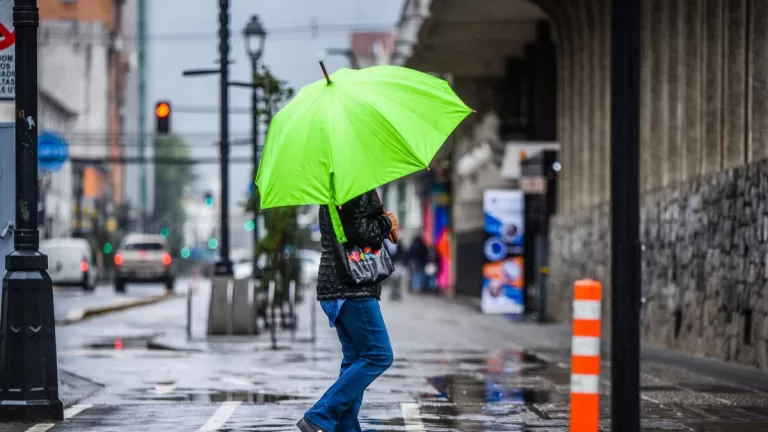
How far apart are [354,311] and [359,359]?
303 mm

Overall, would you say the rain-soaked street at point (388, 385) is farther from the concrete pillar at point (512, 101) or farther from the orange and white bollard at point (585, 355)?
the concrete pillar at point (512, 101)

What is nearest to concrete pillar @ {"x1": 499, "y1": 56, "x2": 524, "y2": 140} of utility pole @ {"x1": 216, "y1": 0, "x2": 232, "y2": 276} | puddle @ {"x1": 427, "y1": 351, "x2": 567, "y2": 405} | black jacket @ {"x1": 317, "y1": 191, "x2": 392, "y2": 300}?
utility pole @ {"x1": 216, "y1": 0, "x2": 232, "y2": 276}

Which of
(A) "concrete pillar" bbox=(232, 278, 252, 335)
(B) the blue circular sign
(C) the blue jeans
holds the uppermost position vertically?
(B) the blue circular sign

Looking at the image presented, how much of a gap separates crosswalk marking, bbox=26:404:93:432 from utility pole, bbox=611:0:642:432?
492cm

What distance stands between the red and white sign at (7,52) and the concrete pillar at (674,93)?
10.2 meters

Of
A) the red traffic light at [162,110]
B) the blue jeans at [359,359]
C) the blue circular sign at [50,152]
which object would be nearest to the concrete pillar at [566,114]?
the red traffic light at [162,110]

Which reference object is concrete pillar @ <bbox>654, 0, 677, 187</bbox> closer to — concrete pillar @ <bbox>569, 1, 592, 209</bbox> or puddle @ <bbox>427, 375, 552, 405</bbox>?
concrete pillar @ <bbox>569, 1, 592, 209</bbox>

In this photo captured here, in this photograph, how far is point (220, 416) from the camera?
38.9 feet

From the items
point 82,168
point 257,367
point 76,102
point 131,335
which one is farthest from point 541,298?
point 76,102

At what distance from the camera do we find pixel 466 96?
153ft

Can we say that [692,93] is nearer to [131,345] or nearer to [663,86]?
[663,86]

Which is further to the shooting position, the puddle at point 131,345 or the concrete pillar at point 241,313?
the concrete pillar at point 241,313

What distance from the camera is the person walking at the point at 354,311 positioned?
29.6 ft

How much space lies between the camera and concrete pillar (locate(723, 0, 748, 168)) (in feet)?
58.8
